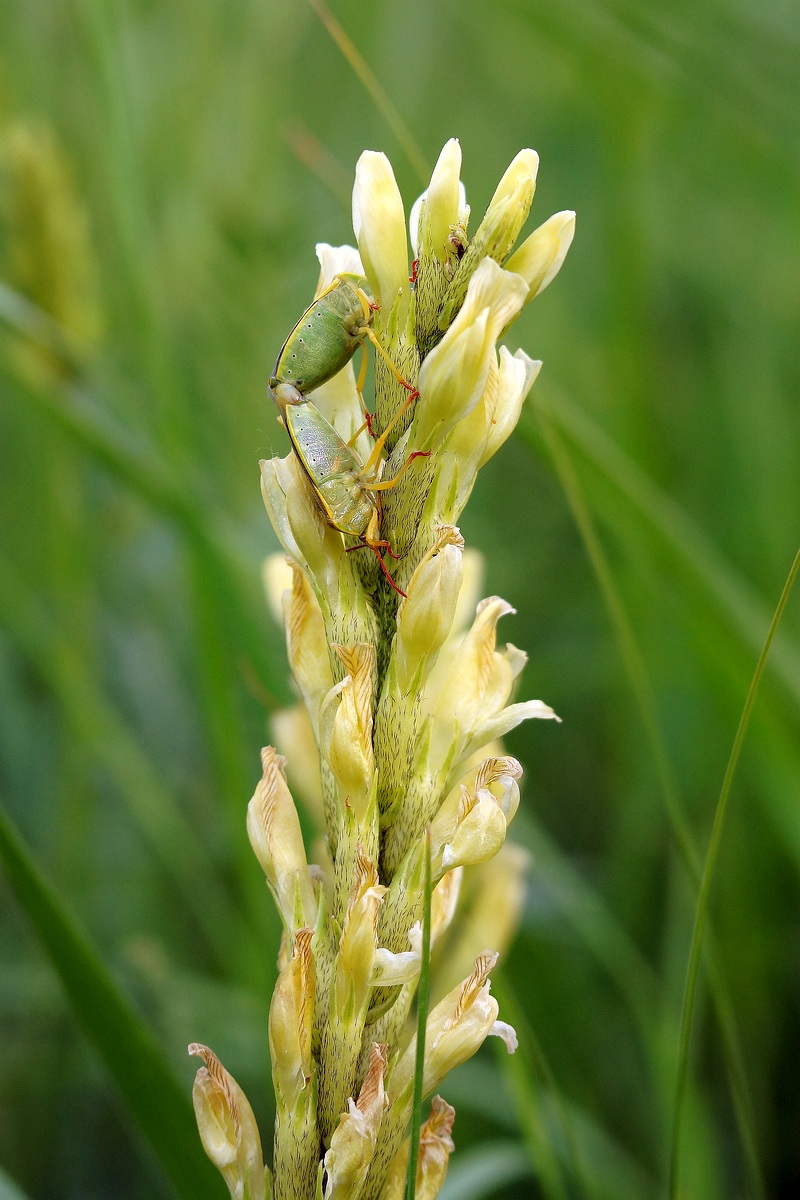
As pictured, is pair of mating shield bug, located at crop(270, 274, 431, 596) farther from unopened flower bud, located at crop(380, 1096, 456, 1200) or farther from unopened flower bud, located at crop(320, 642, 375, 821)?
unopened flower bud, located at crop(380, 1096, 456, 1200)

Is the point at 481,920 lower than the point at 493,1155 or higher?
higher

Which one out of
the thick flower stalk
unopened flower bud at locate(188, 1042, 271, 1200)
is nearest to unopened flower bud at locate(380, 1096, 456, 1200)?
the thick flower stalk

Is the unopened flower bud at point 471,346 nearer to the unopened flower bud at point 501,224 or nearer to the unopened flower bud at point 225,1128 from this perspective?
the unopened flower bud at point 501,224

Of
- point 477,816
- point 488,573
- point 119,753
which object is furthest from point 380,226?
point 488,573

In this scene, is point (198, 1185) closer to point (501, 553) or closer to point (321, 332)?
point (321, 332)

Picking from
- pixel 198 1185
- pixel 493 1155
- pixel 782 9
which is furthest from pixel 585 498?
pixel 782 9

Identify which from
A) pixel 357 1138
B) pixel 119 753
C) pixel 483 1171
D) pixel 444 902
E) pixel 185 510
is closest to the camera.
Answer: pixel 357 1138

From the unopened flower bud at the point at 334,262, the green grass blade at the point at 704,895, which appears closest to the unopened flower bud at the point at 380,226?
the unopened flower bud at the point at 334,262

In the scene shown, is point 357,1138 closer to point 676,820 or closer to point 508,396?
point 676,820
